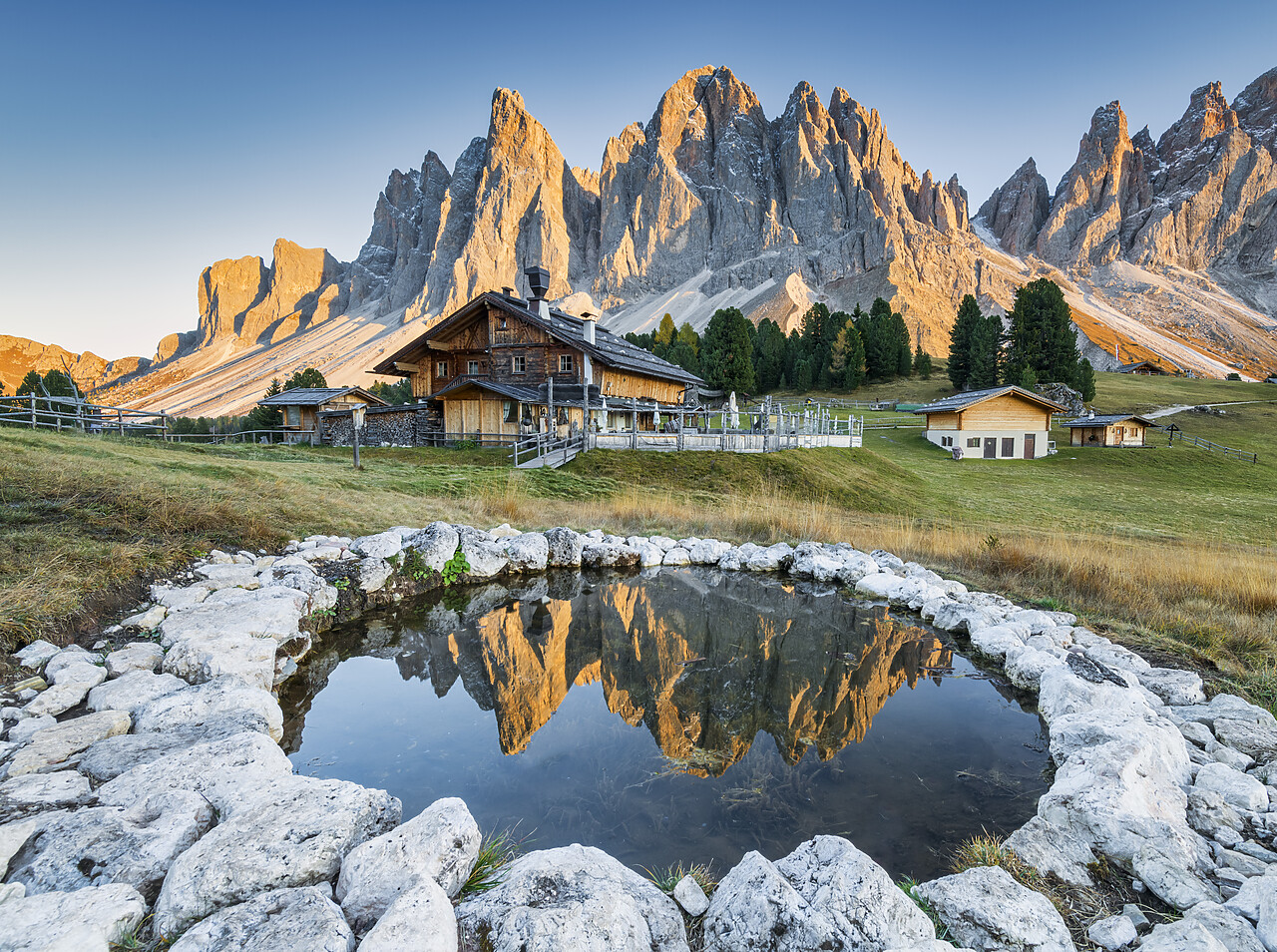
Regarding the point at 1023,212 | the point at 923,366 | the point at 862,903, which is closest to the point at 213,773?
the point at 862,903

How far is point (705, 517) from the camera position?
599 inches

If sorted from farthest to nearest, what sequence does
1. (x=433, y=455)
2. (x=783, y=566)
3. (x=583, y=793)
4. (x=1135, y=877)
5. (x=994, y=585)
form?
(x=433, y=455)
(x=783, y=566)
(x=994, y=585)
(x=583, y=793)
(x=1135, y=877)

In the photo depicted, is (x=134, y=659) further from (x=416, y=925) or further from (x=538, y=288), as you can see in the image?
(x=538, y=288)

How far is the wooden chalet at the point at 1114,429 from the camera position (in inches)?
1677

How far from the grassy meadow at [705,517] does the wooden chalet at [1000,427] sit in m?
10.0

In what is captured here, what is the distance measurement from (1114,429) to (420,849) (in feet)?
180

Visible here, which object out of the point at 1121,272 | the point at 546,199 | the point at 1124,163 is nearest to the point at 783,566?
the point at 546,199

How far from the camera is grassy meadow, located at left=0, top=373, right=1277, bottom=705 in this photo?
722 cm

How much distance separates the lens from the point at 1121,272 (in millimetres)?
161750

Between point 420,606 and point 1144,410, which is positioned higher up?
point 1144,410

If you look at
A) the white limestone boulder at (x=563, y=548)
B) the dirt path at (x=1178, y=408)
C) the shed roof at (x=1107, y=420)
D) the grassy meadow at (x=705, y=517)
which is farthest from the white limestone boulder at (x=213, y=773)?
the dirt path at (x=1178, y=408)

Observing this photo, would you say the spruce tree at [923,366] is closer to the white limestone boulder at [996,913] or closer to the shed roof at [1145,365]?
the shed roof at [1145,365]

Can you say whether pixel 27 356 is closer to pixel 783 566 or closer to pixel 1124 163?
pixel 783 566

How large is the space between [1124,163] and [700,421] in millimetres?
229255
